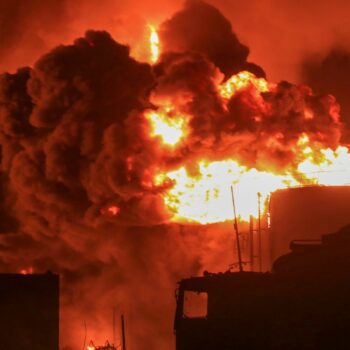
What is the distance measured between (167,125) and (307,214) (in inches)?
308

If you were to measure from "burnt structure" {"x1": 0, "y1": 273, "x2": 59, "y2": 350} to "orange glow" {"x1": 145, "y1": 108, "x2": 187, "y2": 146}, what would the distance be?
27.7ft

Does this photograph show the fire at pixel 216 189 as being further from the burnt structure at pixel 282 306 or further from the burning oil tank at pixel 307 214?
the burnt structure at pixel 282 306

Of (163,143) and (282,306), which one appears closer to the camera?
(282,306)

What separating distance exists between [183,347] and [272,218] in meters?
12.0

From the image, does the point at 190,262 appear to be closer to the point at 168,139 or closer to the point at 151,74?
the point at 168,139

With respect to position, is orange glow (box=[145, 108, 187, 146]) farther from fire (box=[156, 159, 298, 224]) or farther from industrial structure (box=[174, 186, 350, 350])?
industrial structure (box=[174, 186, 350, 350])

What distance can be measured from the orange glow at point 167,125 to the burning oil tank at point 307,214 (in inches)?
214

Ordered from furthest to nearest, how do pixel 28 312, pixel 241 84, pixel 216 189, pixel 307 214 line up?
pixel 216 189 → pixel 241 84 → pixel 307 214 → pixel 28 312

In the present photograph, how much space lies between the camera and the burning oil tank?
36219mm

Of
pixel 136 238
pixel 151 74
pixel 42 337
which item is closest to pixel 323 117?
pixel 151 74

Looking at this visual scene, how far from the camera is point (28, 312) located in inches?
1384

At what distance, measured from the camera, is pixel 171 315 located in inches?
1729

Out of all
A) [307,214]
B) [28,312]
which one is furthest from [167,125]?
[28,312]

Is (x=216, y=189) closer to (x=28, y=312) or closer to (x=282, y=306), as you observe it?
(x=28, y=312)
